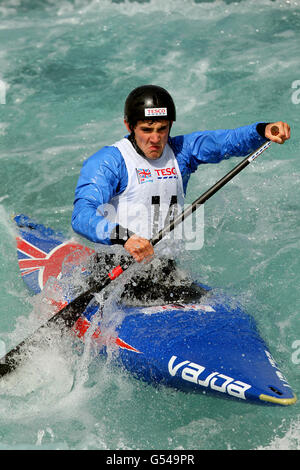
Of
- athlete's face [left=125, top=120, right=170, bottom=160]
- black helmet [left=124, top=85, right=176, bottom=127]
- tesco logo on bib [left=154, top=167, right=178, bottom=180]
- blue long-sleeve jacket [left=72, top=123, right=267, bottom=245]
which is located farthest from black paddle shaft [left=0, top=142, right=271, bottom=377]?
black helmet [left=124, top=85, right=176, bottom=127]

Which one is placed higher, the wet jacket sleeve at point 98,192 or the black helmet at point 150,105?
the black helmet at point 150,105

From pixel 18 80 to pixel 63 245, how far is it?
4086mm

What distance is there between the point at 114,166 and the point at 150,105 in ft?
1.47

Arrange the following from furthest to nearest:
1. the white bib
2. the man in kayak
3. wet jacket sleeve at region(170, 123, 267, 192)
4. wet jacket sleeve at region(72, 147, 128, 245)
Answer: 1. wet jacket sleeve at region(170, 123, 267, 192)
2. the white bib
3. the man in kayak
4. wet jacket sleeve at region(72, 147, 128, 245)

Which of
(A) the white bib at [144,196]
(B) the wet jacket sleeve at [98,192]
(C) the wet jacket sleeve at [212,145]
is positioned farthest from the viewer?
(C) the wet jacket sleeve at [212,145]

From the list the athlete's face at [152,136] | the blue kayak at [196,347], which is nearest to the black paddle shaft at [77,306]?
the blue kayak at [196,347]

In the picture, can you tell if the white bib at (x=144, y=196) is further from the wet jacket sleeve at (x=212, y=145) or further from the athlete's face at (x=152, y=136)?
the wet jacket sleeve at (x=212, y=145)

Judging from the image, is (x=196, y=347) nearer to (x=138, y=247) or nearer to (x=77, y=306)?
(x=138, y=247)

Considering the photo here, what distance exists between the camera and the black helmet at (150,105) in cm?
368

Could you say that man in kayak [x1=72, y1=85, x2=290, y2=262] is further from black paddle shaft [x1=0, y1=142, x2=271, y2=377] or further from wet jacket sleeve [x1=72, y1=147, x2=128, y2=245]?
black paddle shaft [x1=0, y1=142, x2=271, y2=377]

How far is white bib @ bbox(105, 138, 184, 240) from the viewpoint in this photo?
3799 millimetres
